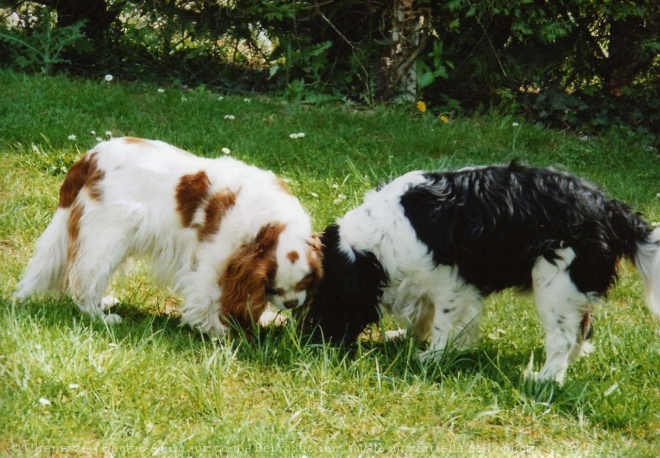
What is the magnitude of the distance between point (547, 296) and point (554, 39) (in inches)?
182

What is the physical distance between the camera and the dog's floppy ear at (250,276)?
159 inches

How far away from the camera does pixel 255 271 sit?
4.03 m

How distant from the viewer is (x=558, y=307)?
3912mm

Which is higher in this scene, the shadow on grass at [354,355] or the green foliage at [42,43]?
the green foliage at [42,43]

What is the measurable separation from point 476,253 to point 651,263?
31.5 inches

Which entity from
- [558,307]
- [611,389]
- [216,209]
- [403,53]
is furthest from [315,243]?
[403,53]

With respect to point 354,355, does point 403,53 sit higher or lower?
higher

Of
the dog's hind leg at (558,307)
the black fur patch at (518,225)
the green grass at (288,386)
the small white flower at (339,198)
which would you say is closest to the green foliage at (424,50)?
the small white flower at (339,198)

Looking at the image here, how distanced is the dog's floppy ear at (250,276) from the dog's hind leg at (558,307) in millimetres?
1236

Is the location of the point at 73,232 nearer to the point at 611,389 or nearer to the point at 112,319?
the point at 112,319

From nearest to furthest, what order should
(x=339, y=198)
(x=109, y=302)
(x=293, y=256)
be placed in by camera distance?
(x=293, y=256) < (x=109, y=302) < (x=339, y=198)

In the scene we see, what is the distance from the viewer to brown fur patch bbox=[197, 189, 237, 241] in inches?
167

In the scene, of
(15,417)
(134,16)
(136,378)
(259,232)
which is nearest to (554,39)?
(134,16)

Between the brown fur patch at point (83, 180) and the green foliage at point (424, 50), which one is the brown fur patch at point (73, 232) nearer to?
the brown fur patch at point (83, 180)
